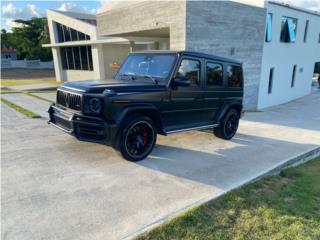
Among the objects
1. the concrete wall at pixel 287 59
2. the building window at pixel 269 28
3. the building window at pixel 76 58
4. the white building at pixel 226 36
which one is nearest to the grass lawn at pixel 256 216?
the white building at pixel 226 36

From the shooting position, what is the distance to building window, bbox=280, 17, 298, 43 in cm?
1470

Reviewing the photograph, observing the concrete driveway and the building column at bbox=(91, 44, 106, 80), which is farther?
the building column at bbox=(91, 44, 106, 80)

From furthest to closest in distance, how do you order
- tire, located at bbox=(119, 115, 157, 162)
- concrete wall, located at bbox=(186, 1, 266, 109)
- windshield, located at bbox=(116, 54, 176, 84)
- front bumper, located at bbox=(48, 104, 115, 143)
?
1. concrete wall, located at bbox=(186, 1, 266, 109)
2. windshield, located at bbox=(116, 54, 176, 84)
3. tire, located at bbox=(119, 115, 157, 162)
4. front bumper, located at bbox=(48, 104, 115, 143)

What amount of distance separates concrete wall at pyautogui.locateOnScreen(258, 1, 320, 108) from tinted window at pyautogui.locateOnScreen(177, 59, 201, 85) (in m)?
9.31

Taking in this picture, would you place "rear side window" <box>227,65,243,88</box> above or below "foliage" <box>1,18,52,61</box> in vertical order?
below

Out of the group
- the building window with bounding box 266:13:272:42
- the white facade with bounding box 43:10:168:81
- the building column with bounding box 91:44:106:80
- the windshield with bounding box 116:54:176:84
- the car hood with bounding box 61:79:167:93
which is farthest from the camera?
the building column with bounding box 91:44:106:80

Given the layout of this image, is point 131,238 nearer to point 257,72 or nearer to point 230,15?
point 230,15

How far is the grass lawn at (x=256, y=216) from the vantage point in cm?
283

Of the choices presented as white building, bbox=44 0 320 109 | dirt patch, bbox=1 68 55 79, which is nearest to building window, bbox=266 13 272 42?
white building, bbox=44 0 320 109

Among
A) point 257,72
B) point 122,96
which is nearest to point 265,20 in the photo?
point 257,72

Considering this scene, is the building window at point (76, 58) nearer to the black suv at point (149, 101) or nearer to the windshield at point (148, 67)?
the windshield at point (148, 67)

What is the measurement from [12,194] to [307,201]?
13.7 ft

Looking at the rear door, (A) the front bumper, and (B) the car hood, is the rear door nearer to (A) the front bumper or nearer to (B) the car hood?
(B) the car hood

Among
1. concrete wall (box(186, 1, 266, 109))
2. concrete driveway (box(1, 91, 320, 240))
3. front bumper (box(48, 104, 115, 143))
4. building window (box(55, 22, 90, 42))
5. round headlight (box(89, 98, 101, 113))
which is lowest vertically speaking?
concrete driveway (box(1, 91, 320, 240))
